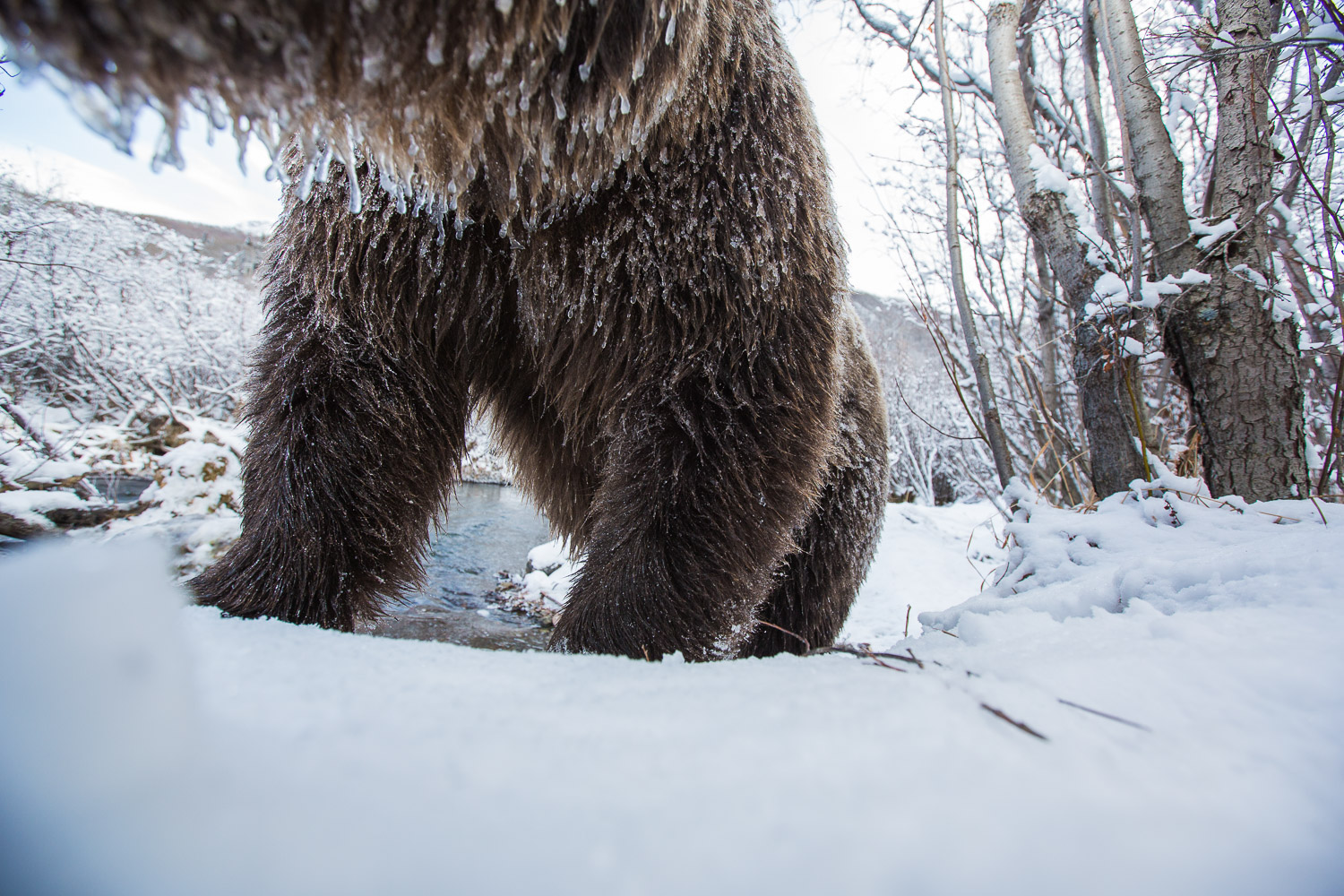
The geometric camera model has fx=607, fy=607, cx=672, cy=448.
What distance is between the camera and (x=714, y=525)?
56.2 inches

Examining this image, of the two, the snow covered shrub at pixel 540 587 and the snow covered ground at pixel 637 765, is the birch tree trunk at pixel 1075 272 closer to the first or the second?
the snow covered ground at pixel 637 765

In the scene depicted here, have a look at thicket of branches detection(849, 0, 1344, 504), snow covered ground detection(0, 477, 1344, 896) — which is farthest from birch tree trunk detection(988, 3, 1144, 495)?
snow covered ground detection(0, 477, 1344, 896)

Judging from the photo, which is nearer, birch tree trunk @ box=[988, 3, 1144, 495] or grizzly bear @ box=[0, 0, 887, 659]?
grizzly bear @ box=[0, 0, 887, 659]

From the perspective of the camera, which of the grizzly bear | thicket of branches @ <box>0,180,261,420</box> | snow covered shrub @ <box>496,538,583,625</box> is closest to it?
the grizzly bear

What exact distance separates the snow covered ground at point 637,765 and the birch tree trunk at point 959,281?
1953mm

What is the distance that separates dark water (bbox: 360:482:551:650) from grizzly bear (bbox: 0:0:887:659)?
49 centimetres

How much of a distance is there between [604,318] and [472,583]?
5.11 metres

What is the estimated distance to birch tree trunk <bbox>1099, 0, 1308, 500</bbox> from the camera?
207 centimetres

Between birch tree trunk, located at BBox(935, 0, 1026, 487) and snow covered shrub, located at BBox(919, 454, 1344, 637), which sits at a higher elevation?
birch tree trunk, located at BBox(935, 0, 1026, 487)

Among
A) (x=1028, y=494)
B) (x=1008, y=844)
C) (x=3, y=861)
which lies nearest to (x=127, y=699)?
(x=3, y=861)

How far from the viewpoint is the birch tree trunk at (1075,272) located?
2420mm

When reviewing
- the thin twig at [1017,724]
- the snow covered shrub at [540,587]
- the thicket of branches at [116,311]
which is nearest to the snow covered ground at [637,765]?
the thin twig at [1017,724]

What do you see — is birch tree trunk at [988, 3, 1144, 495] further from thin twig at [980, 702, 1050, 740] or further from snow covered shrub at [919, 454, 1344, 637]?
thin twig at [980, 702, 1050, 740]

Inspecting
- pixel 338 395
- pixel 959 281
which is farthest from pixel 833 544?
pixel 338 395
